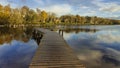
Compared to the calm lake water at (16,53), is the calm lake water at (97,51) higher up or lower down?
lower down

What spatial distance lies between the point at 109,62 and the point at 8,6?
7182 cm

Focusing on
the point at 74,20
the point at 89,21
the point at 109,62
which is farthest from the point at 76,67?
the point at 89,21

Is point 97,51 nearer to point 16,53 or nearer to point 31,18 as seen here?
point 16,53

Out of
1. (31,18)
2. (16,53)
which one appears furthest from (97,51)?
(31,18)

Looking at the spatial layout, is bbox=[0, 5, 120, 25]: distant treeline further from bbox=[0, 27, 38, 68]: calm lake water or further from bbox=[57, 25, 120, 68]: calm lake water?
bbox=[0, 27, 38, 68]: calm lake water

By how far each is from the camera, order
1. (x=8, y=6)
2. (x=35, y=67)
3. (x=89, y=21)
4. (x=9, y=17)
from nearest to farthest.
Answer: (x=35, y=67) < (x=9, y=17) < (x=8, y=6) < (x=89, y=21)

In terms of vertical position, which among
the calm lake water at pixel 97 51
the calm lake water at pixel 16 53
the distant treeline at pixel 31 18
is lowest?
the calm lake water at pixel 97 51

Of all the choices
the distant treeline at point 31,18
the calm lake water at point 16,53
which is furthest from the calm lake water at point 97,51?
the distant treeline at point 31,18

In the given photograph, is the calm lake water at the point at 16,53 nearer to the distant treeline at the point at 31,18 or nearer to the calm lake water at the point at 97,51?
the calm lake water at the point at 97,51

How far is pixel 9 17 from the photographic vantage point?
6272 centimetres

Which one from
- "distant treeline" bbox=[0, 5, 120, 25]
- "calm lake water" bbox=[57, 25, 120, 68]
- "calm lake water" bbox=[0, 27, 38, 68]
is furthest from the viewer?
"distant treeline" bbox=[0, 5, 120, 25]

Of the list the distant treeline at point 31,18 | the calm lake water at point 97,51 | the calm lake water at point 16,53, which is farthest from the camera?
the distant treeline at point 31,18

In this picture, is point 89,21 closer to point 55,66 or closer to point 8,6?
point 8,6

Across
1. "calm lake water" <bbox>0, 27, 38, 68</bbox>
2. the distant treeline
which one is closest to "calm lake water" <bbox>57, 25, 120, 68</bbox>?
"calm lake water" <bbox>0, 27, 38, 68</bbox>
